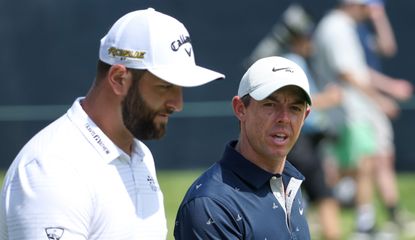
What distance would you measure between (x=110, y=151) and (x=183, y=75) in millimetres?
369

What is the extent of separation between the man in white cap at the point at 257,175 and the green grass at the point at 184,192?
17.9 feet

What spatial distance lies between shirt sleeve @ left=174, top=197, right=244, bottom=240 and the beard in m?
0.30

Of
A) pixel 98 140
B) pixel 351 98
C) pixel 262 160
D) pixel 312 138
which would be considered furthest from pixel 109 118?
pixel 351 98

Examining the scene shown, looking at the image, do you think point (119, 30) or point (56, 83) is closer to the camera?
point (119, 30)

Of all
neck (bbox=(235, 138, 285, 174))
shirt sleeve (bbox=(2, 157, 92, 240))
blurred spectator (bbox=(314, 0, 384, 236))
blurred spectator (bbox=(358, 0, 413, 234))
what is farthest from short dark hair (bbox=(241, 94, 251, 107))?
→ blurred spectator (bbox=(358, 0, 413, 234))

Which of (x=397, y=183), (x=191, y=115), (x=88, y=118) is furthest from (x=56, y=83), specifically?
(x=88, y=118)

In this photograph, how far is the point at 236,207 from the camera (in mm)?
4207

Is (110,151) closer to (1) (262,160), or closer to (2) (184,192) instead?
(1) (262,160)

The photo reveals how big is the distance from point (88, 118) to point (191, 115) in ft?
35.4

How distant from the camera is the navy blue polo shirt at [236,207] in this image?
417 cm

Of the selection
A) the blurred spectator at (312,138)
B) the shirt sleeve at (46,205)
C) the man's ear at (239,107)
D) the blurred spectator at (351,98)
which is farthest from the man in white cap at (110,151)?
the blurred spectator at (351,98)

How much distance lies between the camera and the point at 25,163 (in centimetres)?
393

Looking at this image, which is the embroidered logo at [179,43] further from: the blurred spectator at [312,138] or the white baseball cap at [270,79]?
the blurred spectator at [312,138]

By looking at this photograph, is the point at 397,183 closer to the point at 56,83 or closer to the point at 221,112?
the point at 221,112
